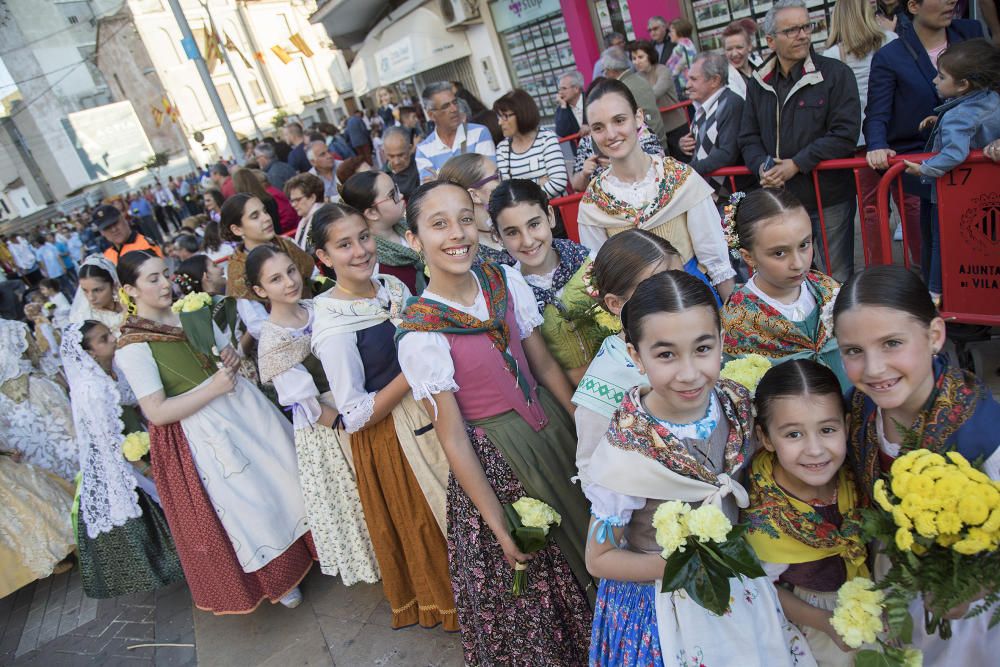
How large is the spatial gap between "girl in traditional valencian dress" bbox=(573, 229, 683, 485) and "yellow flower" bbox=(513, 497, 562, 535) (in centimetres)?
23

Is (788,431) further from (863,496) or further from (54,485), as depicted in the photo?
(54,485)

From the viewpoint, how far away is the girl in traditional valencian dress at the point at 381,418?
2658mm

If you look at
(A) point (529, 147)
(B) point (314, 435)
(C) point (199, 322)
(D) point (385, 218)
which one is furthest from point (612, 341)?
(A) point (529, 147)

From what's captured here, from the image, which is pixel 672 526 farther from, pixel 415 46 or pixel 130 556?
pixel 415 46

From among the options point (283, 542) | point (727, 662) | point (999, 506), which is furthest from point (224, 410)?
point (999, 506)

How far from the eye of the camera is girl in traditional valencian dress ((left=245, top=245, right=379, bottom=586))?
3037mm

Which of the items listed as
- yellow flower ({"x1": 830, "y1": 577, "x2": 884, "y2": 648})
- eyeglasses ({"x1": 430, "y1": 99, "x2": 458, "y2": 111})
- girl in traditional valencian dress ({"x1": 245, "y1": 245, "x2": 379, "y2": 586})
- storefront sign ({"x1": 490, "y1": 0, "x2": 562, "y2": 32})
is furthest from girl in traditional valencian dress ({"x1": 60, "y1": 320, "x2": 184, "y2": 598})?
storefront sign ({"x1": 490, "y1": 0, "x2": 562, "y2": 32})

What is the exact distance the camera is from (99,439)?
364 cm

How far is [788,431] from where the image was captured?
1694 mm

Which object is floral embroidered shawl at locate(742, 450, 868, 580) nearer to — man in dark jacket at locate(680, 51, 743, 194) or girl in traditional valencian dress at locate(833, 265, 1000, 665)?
girl in traditional valencian dress at locate(833, 265, 1000, 665)

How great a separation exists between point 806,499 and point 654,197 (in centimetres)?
170

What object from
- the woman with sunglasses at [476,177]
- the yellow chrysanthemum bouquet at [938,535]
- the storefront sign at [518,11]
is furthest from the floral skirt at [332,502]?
the storefront sign at [518,11]

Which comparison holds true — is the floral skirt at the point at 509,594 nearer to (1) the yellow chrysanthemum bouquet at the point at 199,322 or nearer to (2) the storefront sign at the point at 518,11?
(1) the yellow chrysanthemum bouquet at the point at 199,322

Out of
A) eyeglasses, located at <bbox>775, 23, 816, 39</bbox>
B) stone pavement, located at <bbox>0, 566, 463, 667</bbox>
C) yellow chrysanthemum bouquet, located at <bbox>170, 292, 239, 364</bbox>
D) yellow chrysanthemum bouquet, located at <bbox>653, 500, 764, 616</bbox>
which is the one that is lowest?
stone pavement, located at <bbox>0, 566, 463, 667</bbox>
